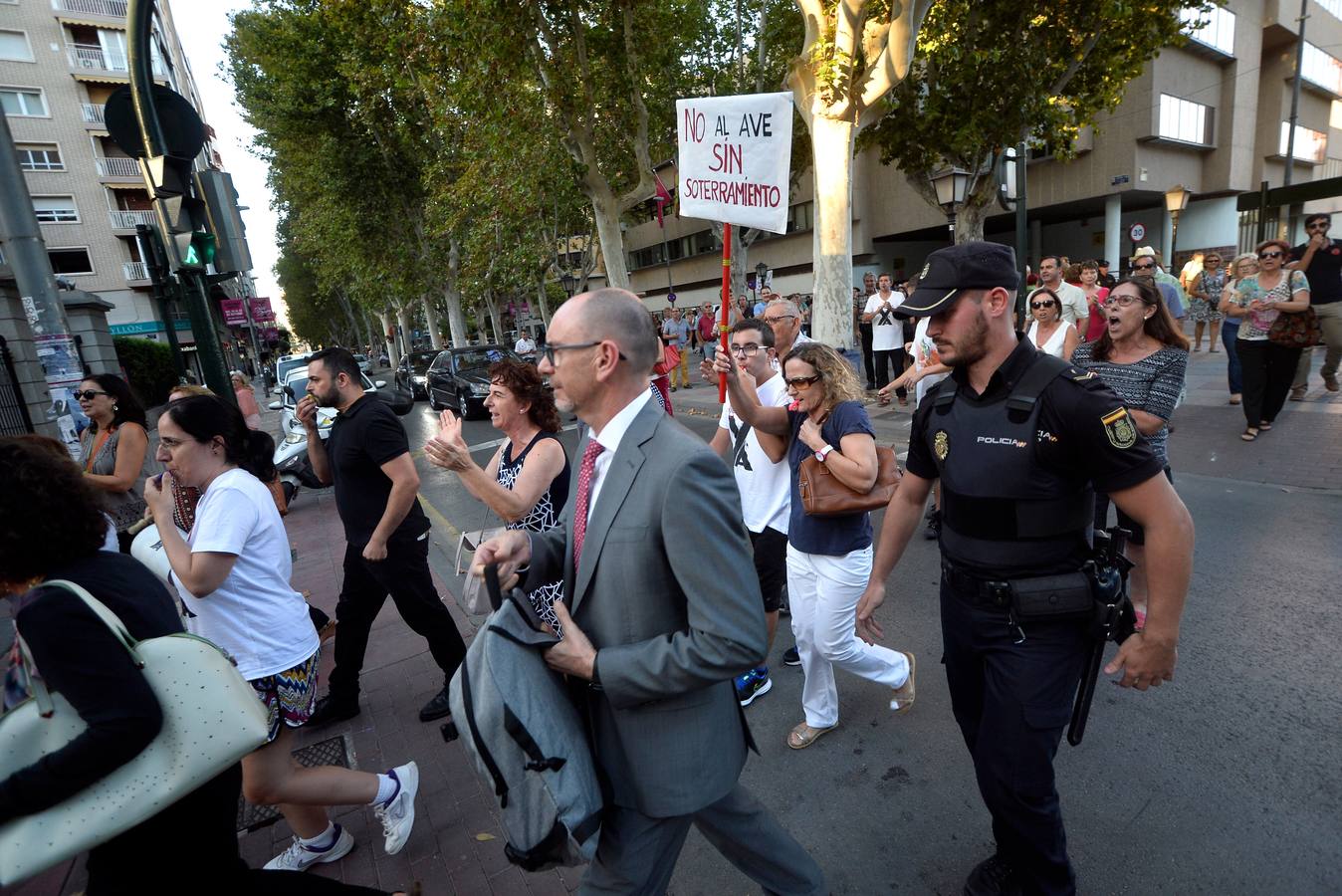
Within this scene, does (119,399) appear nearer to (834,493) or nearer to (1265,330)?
(834,493)

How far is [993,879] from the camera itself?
218cm

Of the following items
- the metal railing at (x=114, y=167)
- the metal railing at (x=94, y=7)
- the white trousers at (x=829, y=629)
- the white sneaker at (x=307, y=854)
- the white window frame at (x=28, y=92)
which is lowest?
the white sneaker at (x=307, y=854)

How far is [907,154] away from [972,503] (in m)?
18.8

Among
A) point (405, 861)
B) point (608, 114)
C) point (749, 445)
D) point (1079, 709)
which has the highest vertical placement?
point (608, 114)

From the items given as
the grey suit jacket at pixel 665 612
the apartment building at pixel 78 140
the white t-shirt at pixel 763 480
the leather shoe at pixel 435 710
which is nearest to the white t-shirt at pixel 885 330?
the white t-shirt at pixel 763 480

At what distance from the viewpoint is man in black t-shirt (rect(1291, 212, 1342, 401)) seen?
23.8ft

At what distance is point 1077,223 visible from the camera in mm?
27609

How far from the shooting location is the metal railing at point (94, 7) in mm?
33250

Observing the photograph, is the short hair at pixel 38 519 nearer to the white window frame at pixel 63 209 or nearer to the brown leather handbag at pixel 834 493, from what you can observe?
the brown leather handbag at pixel 834 493

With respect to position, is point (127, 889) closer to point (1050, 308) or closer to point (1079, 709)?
point (1079, 709)

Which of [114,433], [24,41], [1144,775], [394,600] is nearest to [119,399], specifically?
[114,433]

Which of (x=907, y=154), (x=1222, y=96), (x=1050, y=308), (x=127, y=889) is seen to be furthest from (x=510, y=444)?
(x=1222, y=96)

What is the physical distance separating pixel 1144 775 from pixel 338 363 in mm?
4052

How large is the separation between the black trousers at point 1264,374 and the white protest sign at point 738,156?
6.29m
